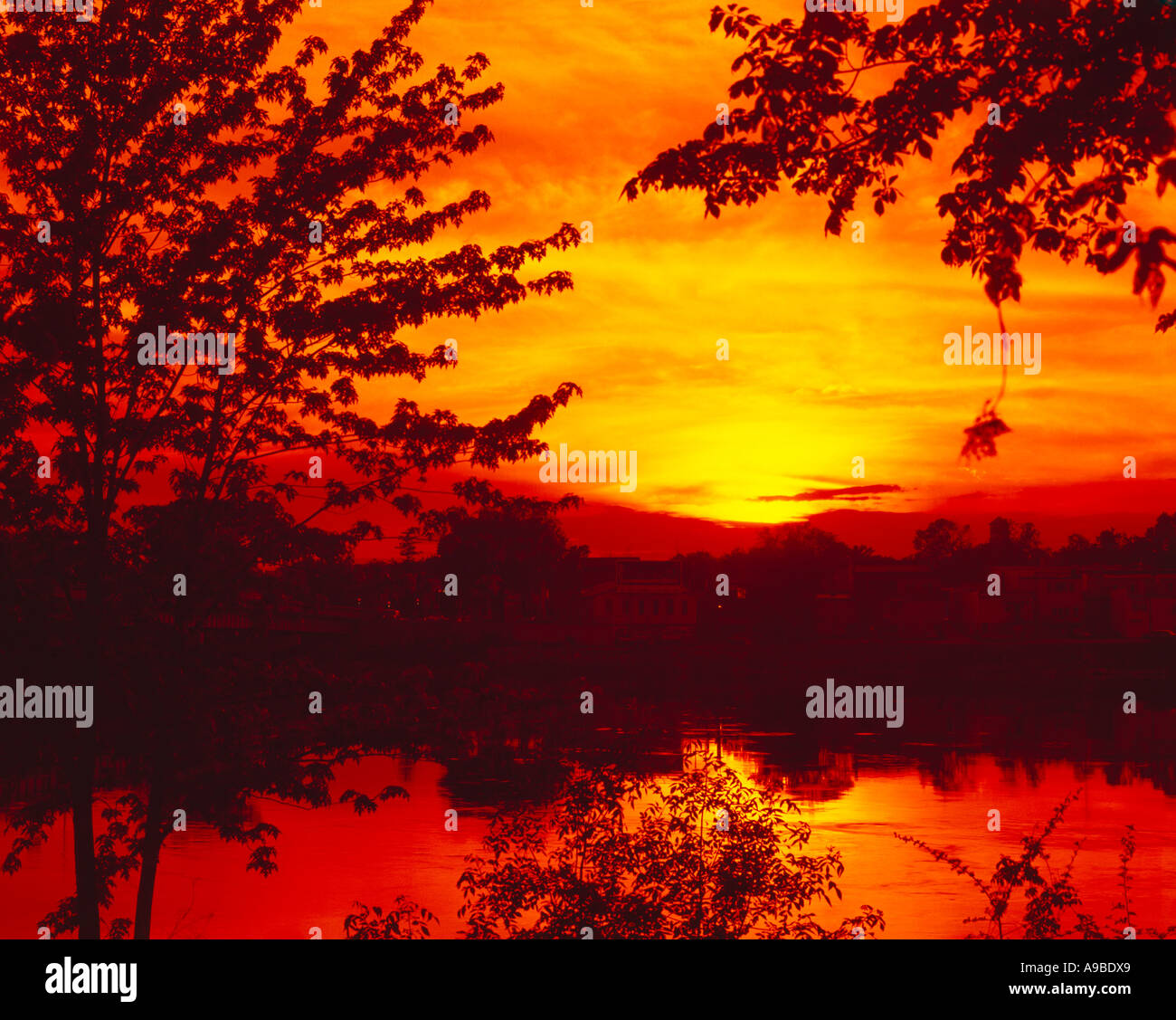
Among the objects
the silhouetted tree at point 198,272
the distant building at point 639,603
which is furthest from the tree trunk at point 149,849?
the distant building at point 639,603

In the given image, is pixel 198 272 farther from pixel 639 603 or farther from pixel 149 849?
pixel 639 603

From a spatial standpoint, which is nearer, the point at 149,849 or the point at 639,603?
the point at 149,849

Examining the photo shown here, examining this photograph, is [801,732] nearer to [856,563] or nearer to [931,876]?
[931,876]

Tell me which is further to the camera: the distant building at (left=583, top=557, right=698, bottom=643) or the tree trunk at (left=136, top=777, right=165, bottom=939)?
the distant building at (left=583, top=557, right=698, bottom=643)

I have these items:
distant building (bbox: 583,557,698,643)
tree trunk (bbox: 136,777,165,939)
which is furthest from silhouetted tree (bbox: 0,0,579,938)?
distant building (bbox: 583,557,698,643)

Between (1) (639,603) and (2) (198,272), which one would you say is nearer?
(2) (198,272)

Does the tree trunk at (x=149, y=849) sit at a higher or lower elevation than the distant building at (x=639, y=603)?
lower

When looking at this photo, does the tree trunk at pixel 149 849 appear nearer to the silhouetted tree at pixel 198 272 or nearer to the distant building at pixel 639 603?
the silhouetted tree at pixel 198 272

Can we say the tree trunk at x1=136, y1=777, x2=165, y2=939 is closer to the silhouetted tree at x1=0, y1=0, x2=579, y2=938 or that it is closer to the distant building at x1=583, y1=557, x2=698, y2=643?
the silhouetted tree at x1=0, y1=0, x2=579, y2=938

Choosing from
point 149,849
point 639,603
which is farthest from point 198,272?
point 639,603

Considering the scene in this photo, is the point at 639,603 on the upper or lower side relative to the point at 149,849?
upper

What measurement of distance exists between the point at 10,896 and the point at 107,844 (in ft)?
68.4

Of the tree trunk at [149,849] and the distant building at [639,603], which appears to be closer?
the tree trunk at [149,849]

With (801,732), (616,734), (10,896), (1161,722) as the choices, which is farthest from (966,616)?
(616,734)
